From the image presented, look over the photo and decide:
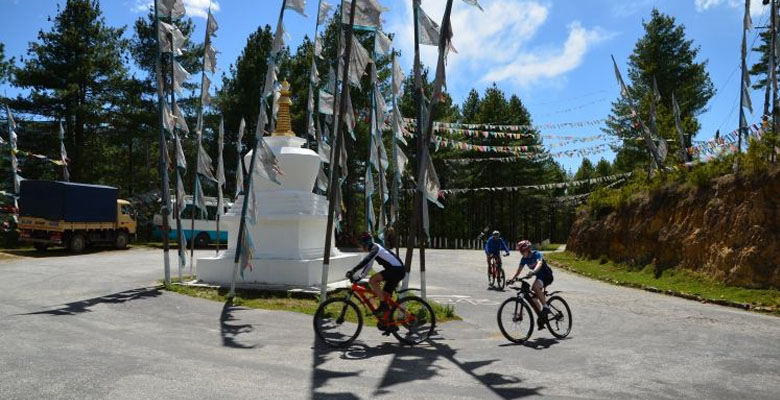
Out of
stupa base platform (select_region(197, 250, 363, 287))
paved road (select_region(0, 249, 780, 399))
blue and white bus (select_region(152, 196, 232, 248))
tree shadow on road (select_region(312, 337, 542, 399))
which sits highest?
blue and white bus (select_region(152, 196, 232, 248))

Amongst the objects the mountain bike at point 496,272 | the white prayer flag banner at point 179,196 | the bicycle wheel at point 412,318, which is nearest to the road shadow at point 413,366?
the bicycle wheel at point 412,318

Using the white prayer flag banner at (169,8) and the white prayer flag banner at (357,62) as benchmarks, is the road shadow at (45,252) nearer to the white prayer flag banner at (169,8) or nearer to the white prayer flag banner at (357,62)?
the white prayer flag banner at (169,8)

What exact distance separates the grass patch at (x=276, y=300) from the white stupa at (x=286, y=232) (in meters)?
0.80

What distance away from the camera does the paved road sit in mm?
6180

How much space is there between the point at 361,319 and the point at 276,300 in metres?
4.48

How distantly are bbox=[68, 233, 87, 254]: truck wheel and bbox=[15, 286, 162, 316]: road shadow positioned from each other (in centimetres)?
1470

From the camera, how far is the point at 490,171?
4953 centimetres

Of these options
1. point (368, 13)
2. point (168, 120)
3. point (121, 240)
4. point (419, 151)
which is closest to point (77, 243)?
point (121, 240)

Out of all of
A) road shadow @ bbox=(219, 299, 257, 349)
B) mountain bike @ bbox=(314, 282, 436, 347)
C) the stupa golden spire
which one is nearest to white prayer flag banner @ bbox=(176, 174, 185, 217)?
the stupa golden spire

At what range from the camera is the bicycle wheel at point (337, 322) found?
850 cm

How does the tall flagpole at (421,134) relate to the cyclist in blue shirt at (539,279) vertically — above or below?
above

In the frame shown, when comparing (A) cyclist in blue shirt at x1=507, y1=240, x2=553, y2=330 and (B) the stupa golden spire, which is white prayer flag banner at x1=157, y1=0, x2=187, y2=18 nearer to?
(B) the stupa golden spire

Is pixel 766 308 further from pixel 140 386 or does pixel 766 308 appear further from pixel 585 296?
pixel 140 386

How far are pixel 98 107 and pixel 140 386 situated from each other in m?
32.6
